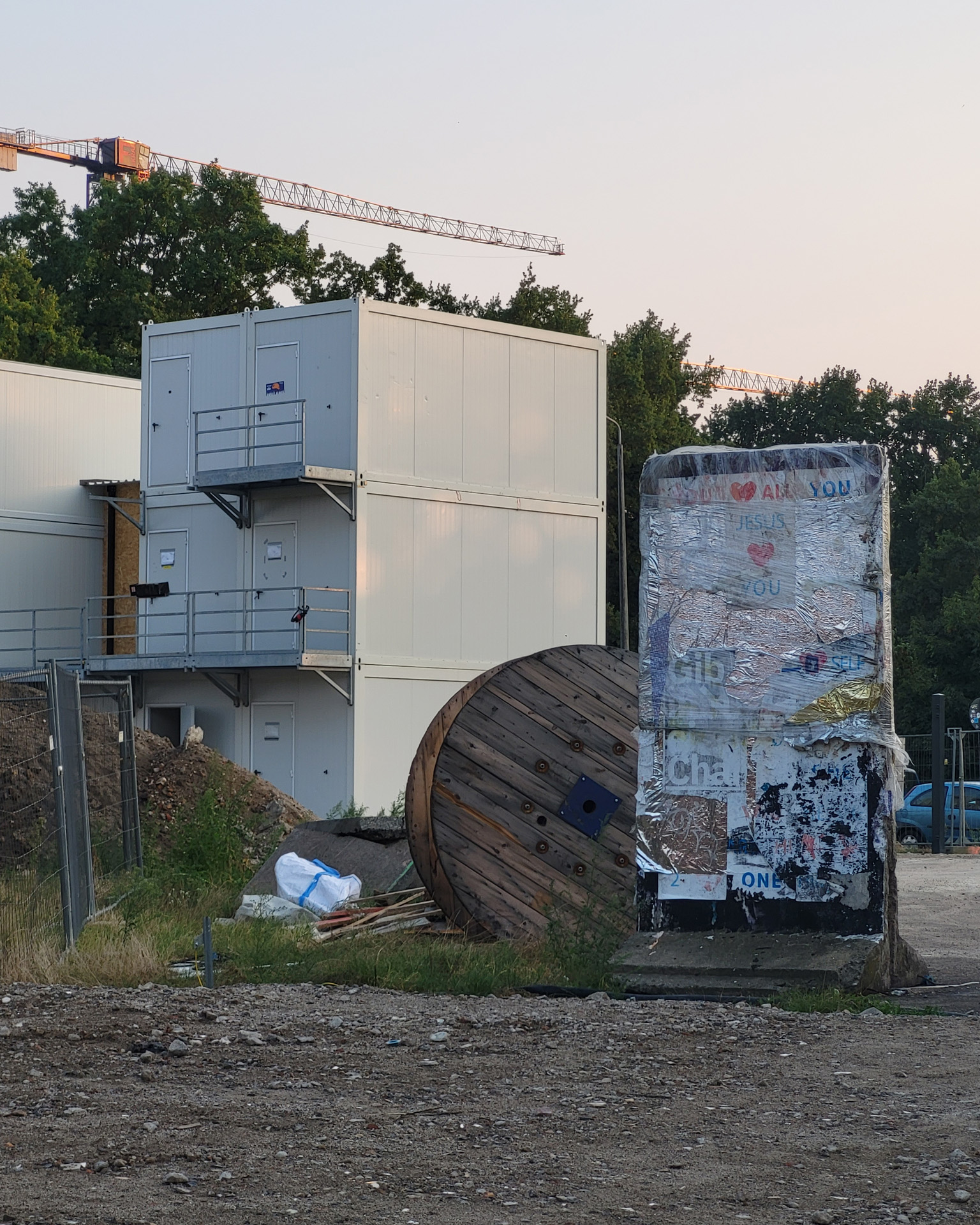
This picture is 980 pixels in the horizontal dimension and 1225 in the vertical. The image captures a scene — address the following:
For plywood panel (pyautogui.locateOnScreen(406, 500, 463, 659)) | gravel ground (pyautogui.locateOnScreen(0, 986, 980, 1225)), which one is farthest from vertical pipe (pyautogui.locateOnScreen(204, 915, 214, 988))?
plywood panel (pyautogui.locateOnScreen(406, 500, 463, 659))

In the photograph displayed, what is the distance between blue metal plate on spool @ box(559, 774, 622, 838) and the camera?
11.5 metres

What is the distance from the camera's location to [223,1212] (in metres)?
4.88

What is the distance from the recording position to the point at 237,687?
2834cm

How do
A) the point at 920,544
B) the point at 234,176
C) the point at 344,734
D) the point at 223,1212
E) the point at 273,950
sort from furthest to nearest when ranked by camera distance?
the point at 920,544 → the point at 234,176 → the point at 344,734 → the point at 273,950 → the point at 223,1212

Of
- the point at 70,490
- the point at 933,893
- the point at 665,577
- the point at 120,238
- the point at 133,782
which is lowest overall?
the point at 933,893

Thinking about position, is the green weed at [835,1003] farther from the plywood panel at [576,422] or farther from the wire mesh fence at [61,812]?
the plywood panel at [576,422]

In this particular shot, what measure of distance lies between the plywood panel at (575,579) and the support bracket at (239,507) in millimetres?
5435

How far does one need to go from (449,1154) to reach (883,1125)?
155 cm

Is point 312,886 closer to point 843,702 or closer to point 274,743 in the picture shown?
point 843,702

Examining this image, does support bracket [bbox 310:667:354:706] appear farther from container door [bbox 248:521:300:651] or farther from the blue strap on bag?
the blue strap on bag

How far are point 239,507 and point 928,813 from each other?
14149 mm

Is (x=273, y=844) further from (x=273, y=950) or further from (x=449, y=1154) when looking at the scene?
(x=449, y=1154)

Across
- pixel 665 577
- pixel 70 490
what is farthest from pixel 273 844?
pixel 70 490

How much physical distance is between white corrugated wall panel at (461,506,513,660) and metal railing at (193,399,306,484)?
3.20 meters
